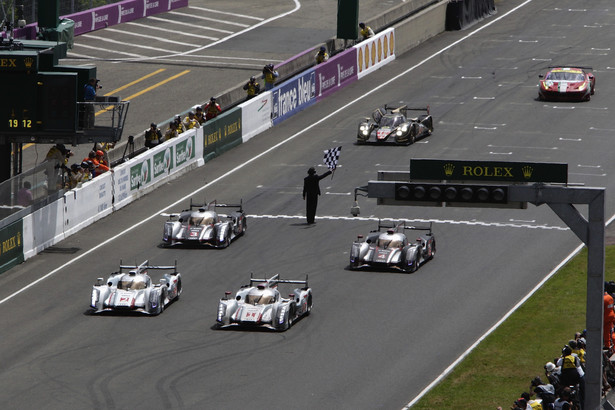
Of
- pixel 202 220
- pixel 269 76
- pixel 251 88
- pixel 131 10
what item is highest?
pixel 131 10

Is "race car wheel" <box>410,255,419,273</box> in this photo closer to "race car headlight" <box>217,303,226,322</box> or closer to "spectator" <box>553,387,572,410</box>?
"race car headlight" <box>217,303,226,322</box>

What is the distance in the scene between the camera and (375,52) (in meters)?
63.2

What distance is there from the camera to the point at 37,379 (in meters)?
28.8

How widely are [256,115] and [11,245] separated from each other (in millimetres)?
17498

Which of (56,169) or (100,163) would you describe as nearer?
(56,169)

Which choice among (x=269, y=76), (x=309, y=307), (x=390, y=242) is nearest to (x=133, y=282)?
(x=309, y=307)

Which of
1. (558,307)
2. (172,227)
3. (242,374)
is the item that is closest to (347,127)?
(172,227)

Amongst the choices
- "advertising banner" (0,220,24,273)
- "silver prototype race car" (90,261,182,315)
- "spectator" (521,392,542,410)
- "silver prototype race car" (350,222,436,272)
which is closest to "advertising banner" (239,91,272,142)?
→ "advertising banner" (0,220,24,273)

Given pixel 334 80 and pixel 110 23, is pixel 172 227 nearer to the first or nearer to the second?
pixel 334 80

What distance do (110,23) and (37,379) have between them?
44.6m

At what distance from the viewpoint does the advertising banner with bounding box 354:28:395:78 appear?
203 feet

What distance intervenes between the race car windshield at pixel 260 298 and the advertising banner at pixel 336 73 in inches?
1066

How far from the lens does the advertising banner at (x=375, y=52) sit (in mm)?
61906

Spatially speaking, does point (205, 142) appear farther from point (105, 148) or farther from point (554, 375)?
point (554, 375)
